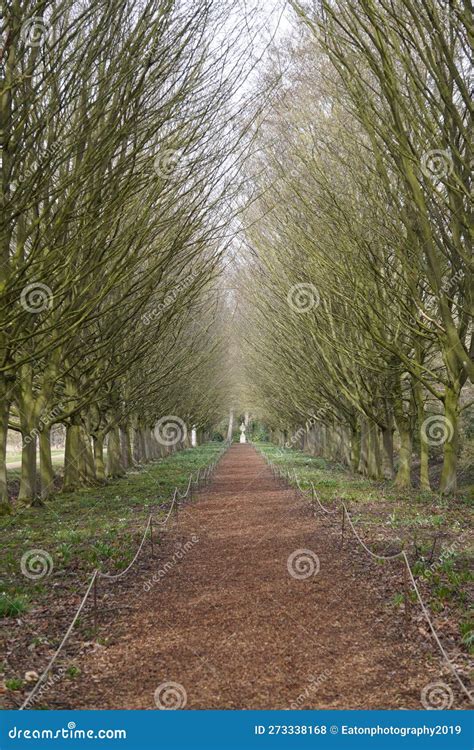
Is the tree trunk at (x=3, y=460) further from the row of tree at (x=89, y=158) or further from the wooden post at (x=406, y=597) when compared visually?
the wooden post at (x=406, y=597)

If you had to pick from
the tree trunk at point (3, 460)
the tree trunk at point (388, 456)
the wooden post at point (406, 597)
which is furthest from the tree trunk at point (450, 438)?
the tree trunk at point (3, 460)

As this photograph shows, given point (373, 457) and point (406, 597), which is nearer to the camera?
point (406, 597)

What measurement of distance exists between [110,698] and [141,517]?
8.64m

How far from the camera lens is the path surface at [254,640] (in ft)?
15.8

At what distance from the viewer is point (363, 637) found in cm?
609

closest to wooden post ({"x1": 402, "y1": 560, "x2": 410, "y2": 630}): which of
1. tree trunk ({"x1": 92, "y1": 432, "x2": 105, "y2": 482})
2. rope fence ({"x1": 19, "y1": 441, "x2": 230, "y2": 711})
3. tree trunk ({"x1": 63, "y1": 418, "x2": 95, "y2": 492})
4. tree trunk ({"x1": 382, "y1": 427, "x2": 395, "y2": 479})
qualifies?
rope fence ({"x1": 19, "y1": 441, "x2": 230, "y2": 711})

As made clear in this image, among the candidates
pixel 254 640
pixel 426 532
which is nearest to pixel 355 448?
pixel 426 532

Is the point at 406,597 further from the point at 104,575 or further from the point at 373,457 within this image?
the point at 373,457

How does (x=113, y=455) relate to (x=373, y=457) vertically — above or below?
above

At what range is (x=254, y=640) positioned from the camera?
19.9 feet

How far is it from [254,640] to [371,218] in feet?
30.2

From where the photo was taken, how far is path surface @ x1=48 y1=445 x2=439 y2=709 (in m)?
4.83

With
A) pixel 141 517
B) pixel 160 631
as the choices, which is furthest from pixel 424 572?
pixel 141 517

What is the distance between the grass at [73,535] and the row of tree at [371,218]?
16.9 ft
